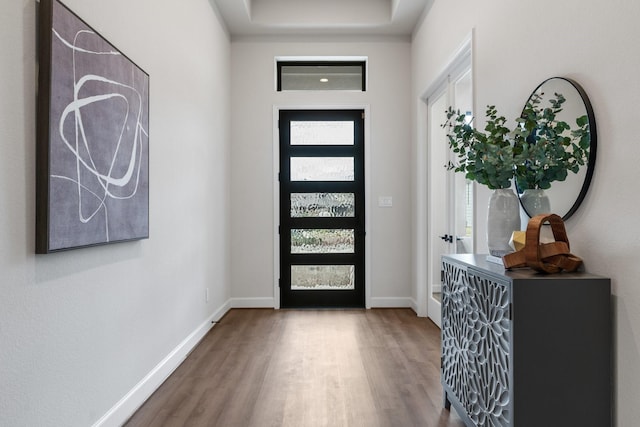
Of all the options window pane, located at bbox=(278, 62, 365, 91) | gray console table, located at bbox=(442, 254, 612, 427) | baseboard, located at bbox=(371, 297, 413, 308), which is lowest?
baseboard, located at bbox=(371, 297, 413, 308)

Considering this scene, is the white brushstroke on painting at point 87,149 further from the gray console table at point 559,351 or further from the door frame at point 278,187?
the door frame at point 278,187

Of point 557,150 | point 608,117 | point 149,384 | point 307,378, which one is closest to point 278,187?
point 307,378

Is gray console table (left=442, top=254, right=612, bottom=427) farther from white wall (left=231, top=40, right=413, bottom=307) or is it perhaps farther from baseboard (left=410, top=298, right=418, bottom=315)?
white wall (left=231, top=40, right=413, bottom=307)

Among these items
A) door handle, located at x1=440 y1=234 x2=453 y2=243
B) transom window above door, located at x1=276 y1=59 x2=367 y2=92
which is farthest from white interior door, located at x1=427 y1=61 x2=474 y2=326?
transom window above door, located at x1=276 y1=59 x2=367 y2=92

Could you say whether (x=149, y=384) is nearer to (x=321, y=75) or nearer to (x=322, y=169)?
(x=322, y=169)

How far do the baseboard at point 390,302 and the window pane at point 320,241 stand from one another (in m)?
0.65

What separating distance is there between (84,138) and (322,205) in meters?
3.12

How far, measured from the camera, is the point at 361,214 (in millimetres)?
4652

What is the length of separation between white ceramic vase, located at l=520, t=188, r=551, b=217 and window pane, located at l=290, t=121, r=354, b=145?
9.72 feet

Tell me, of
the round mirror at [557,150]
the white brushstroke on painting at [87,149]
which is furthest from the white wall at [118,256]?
the round mirror at [557,150]

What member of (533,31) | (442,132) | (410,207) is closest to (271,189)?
(410,207)

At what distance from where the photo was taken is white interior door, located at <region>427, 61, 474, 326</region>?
328 cm

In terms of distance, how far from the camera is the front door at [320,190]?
4.65 meters

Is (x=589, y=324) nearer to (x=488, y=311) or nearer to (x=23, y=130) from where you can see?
(x=488, y=311)
